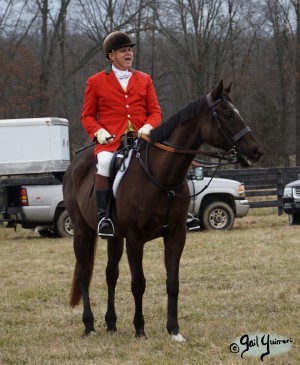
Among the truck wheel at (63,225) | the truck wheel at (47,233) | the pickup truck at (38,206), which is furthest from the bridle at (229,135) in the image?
the truck wheel at (47,233)

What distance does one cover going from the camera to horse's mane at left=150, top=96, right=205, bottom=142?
6.47 metres

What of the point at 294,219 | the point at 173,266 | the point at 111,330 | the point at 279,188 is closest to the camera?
the point at 173,266

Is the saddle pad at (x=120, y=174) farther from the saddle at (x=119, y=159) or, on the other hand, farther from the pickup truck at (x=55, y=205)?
the pickup truck at (x=55, y=205)

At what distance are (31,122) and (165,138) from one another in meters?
14.6

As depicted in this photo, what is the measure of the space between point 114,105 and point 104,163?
60 centimetres

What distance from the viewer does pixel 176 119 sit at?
6617 mm

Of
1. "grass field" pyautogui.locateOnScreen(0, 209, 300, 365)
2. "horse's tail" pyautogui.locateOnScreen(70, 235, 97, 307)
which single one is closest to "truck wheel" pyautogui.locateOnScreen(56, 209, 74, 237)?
"grass field" pyautogui.locateOnScreen(0, 209, 300, 365)

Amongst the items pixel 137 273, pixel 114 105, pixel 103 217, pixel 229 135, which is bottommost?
pixel 137 273

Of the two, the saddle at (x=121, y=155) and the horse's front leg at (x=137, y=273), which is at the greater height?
the saddle at (x=121, y=155)

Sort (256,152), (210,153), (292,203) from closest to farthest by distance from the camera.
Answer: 1. (256,152)
2. (210,153)
3. (292,203)

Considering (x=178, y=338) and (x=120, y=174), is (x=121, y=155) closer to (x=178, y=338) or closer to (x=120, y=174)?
(x=120, y=174)

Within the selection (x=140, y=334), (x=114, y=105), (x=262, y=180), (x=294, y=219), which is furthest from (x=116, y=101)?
(x=262, y=180)

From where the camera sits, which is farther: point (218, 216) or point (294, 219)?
point (294, 219)

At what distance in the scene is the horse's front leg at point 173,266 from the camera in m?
6.66
